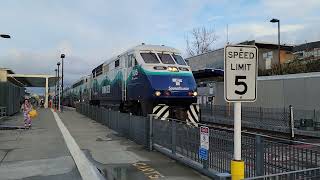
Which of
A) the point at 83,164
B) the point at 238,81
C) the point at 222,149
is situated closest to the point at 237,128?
the point at 238,81

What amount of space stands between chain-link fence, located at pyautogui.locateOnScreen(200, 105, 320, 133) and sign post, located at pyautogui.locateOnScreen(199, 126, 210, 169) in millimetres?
13477

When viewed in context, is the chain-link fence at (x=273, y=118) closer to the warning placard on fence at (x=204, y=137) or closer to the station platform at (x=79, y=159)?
the station platform at (x=79, y=159)

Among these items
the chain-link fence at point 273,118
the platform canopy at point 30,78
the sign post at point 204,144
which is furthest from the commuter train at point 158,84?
the platform canopy at point 30,78

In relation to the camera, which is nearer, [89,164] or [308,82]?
[89,164]

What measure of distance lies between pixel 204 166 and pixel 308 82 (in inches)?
737

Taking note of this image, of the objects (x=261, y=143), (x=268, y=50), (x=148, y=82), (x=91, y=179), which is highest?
(x=268, y=50)

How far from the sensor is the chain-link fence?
24000 millimetres

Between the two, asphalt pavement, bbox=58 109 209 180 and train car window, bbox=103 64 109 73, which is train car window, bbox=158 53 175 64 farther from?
→ train car window, bbox=103 64 109 73

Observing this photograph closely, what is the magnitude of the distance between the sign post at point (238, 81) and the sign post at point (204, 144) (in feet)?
8.97

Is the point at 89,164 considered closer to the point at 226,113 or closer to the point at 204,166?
the point at 204,166

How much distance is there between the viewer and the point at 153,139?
1467cm

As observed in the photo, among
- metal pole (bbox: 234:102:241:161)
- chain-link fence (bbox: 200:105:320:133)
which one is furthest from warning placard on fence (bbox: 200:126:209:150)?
chain-link fence (bbox: 200:105:320:133)

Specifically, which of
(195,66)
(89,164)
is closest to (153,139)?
(89,164)

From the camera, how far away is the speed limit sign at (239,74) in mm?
7258
